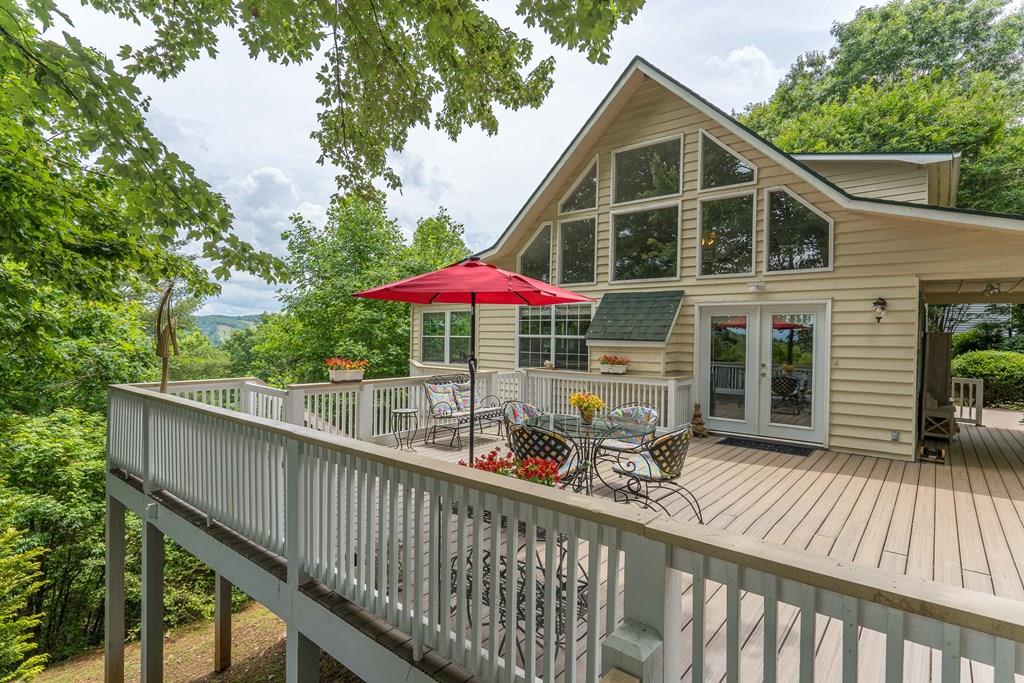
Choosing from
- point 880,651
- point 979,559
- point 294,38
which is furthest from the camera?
point 294,38

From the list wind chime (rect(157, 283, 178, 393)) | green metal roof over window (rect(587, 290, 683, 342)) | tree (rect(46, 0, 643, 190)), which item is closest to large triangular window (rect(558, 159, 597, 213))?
green metal roof over window (rect(587, 290, 683, 342))

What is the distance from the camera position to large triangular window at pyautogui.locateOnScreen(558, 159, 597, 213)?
30.0 ft

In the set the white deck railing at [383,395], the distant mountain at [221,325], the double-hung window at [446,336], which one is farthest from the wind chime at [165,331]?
the distant mountain at [221,325]

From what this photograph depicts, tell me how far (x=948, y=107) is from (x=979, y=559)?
1794 cm

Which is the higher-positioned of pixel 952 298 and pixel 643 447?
pixel 952 298

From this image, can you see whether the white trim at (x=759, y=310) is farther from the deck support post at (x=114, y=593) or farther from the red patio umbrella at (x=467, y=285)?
the deck support post at (x=114, y=593)

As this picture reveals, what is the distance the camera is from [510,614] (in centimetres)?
186

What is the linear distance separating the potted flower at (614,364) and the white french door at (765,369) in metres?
1.25

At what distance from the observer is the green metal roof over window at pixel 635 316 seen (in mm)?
7785

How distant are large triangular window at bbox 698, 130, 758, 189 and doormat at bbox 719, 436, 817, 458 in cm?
406

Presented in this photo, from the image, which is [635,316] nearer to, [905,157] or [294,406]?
[905,157]

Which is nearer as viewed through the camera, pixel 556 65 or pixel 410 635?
pixel 410 635

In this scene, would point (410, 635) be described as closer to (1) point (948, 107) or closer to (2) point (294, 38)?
(2) point (294, 38)

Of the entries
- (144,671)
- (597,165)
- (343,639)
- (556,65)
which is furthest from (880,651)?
(597,165)
